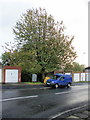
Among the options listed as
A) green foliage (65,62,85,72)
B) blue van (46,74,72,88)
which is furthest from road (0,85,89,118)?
green foliage (65,62,85,72)

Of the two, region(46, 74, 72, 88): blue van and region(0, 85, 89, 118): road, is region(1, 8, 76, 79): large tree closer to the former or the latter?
region(46, 74, 72, 88): blue van

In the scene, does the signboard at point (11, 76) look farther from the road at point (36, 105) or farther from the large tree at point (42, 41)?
the road at point (36, 105)

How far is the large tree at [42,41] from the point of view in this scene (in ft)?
78.9

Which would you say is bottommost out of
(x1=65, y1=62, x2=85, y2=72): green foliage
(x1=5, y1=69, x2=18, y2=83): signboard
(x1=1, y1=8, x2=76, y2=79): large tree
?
(x1=5, y1=69, x2=18, y2=83): signboard

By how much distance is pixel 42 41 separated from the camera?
24516mm

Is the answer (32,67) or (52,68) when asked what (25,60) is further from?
(52,68)

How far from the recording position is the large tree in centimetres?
2405

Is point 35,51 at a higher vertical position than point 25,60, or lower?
higher

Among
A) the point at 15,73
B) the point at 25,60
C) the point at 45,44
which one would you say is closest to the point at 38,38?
the point at 45,44

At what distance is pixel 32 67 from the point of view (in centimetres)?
2242

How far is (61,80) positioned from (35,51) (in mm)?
7490

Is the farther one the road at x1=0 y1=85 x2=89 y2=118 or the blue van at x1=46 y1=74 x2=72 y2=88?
the blue van at x1=46 y1=74 x2=72 y2=88

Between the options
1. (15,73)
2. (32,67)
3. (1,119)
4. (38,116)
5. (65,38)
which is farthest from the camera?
(65,38)

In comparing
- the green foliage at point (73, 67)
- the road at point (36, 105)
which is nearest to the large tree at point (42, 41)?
the green foliage at point (73, 67)
